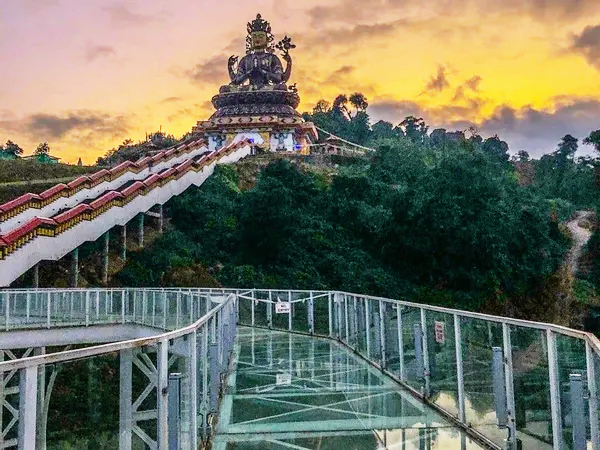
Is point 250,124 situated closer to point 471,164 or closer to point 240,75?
point 240,75

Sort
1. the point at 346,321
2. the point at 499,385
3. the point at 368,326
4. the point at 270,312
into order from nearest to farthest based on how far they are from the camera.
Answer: the point at 499,385, the point at 368,326, the point at 346,321, the point at 270,312

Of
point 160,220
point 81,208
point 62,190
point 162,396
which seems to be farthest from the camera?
point 160,220

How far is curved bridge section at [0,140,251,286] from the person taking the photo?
22234 mm

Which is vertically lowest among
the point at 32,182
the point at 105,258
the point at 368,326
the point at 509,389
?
the point at 509,389

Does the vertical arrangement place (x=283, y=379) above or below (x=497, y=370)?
below

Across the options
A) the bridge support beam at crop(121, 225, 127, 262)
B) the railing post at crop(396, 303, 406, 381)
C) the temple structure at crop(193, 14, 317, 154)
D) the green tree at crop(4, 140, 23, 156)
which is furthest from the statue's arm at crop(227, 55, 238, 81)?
the railing post at crop(396, 303, 406, 381)

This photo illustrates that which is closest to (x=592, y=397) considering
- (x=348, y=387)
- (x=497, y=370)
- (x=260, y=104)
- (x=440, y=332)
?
(x=497, y=370)

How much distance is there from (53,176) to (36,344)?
3062cm

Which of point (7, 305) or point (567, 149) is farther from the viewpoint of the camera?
point (567, 149)

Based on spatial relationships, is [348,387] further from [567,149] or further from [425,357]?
[567,149]

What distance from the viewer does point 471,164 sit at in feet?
105

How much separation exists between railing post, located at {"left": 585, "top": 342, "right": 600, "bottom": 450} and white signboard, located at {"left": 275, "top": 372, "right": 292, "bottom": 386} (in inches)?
218

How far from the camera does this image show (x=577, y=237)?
133 ft

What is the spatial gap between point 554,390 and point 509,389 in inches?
34.7
